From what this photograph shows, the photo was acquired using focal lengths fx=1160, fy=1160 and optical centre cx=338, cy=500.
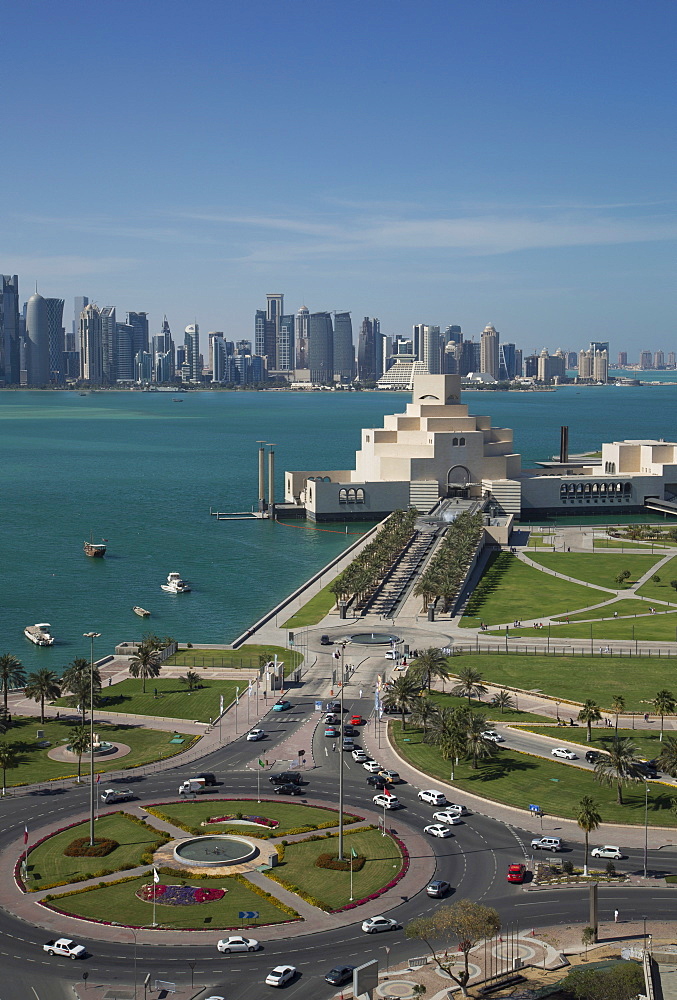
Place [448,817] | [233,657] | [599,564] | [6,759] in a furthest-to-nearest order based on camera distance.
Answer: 1. [599,564]
2. [233,657]
3. [6,759]
4. [448,817]

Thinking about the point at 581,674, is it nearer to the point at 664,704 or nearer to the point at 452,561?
the point at 664,704

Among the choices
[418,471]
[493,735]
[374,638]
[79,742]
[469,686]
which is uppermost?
[418,471]

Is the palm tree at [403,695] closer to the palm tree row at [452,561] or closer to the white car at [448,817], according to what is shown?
the white car at [448,817]

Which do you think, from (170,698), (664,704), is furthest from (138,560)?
(664,704)

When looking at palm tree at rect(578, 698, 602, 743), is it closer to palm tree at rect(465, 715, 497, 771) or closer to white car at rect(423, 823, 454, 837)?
palm tree at rect(465, 715, 497, 771)

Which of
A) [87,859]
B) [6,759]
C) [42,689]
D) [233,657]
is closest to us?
[87,859]

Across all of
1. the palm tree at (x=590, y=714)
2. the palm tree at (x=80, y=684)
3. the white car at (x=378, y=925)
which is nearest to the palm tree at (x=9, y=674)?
the palm tree at (x=80, y=684)

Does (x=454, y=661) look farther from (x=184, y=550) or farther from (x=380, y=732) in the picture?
(x=184, y=550)
